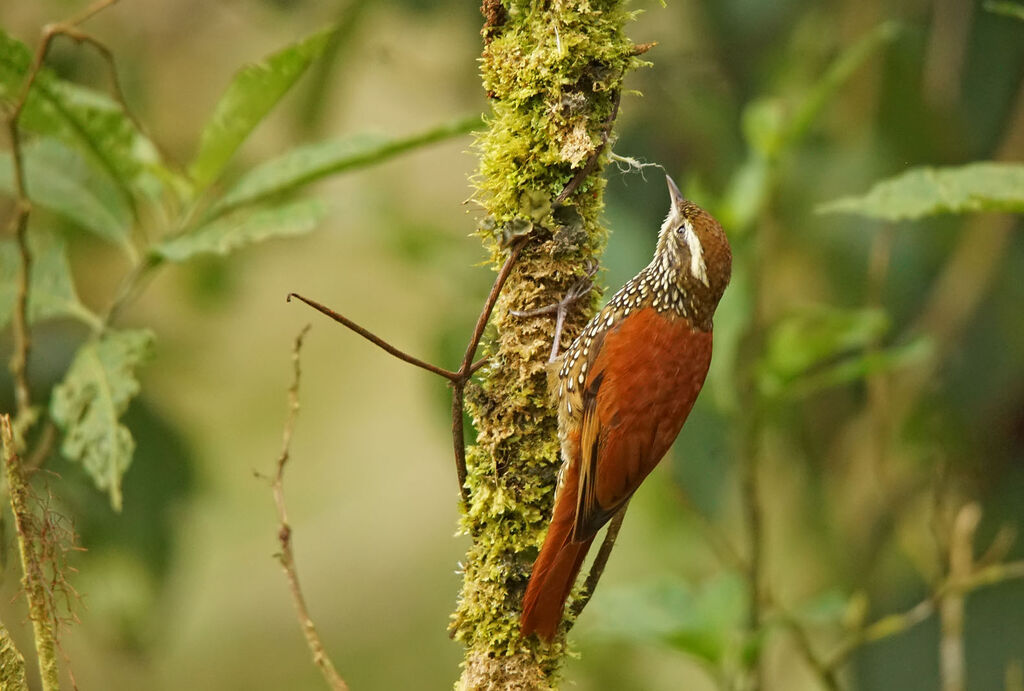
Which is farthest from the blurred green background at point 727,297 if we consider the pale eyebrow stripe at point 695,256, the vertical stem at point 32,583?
the vertical stem at point 32,583

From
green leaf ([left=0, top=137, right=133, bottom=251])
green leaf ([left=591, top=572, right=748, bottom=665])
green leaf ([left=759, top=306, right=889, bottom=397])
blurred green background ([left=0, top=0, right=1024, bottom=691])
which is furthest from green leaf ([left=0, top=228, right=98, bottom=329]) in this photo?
green leaf ([left=759, top=306, right=889, bottom=397])

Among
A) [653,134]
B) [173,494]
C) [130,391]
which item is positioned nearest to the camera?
[130,391]

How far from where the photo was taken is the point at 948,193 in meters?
1.63

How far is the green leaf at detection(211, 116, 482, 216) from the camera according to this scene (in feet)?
5.74

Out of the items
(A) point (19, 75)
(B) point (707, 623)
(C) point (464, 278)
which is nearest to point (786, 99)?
(C) point (464, 278)

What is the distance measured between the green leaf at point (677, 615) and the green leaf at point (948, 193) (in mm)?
1034

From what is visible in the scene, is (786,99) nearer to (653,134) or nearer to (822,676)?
(653,134)

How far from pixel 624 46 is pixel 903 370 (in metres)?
2.74

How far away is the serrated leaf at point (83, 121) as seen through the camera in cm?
164

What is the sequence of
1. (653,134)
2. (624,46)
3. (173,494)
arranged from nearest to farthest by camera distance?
(624,46), (173,494), (653,134)

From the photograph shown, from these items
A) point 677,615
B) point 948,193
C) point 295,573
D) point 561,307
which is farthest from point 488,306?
point 677,615

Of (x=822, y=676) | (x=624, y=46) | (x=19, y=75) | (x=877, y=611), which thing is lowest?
(x=822, y=676)

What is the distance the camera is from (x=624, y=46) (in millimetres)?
1287

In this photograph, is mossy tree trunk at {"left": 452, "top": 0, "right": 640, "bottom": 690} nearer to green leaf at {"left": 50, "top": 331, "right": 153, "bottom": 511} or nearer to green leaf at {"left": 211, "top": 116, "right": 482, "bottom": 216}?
green leaf at {"left": 211, "top": 116, "right": 482, "bottom": 216}
